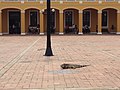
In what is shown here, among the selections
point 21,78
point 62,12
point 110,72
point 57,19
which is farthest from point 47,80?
point 57,19

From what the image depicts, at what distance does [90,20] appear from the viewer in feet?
166

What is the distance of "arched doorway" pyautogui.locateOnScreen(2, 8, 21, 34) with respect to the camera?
49.3m

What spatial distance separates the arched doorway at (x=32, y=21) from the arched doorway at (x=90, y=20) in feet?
23.5

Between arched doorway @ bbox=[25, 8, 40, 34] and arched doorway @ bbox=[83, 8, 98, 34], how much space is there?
23.5 feet

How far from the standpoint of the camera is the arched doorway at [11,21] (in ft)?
162

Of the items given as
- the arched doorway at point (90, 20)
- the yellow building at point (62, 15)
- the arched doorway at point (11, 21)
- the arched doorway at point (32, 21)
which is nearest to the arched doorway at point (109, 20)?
the yellow building at point (62, 15)

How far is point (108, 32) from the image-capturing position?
5062 centimetres

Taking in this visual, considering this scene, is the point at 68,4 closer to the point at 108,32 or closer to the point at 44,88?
the point at 108,32

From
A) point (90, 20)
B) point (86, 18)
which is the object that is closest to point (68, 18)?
point (86, 18)

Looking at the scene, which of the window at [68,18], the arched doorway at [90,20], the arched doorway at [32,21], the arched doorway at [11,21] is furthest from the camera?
the window at [68,18]

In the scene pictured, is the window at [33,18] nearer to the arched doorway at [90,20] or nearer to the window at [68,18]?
the window at [68,18]

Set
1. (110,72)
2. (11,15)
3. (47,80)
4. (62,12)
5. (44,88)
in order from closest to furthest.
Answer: (44,88), (47,80), (110,72), (62,12), (11,15)

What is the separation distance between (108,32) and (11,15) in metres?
15.0

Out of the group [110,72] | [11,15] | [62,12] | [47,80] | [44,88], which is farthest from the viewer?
[11,15]
